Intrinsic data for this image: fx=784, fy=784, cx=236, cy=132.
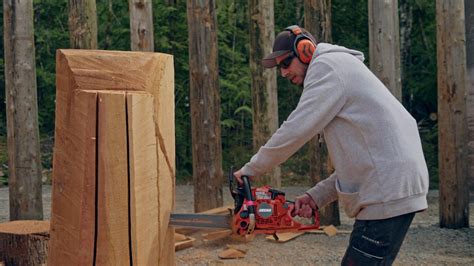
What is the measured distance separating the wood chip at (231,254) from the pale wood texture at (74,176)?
12.3 feet

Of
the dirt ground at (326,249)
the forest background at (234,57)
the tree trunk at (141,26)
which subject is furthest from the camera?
the forest background at (234,57)

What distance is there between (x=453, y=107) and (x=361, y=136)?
16.6ft

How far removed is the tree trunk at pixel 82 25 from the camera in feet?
25.5

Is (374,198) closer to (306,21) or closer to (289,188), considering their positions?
(306,21)

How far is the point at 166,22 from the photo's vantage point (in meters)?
15.4

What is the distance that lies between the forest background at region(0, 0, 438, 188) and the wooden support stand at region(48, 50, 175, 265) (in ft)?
38.1

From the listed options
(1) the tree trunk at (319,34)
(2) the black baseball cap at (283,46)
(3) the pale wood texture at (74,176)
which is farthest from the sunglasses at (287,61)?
(1) the tree trunk at (319,34)

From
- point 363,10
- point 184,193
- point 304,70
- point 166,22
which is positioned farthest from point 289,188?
point 304,70

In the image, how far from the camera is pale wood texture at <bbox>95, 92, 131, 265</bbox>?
331cm

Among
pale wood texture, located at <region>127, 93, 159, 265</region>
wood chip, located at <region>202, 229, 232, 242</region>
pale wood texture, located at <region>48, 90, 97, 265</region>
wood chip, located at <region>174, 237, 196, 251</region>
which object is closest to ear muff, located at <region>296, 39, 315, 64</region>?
pale wood texture, located at <region>127, 93, 159, 265</region>

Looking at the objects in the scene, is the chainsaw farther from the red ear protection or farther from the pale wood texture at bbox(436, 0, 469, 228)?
the pale wood texture at bbox(436, 0, 469, 228)

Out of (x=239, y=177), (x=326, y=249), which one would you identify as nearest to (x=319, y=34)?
(x=326, y=249)

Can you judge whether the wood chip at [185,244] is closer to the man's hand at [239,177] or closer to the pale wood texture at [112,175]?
the man's hand at [239,177]

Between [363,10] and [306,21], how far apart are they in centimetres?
978
